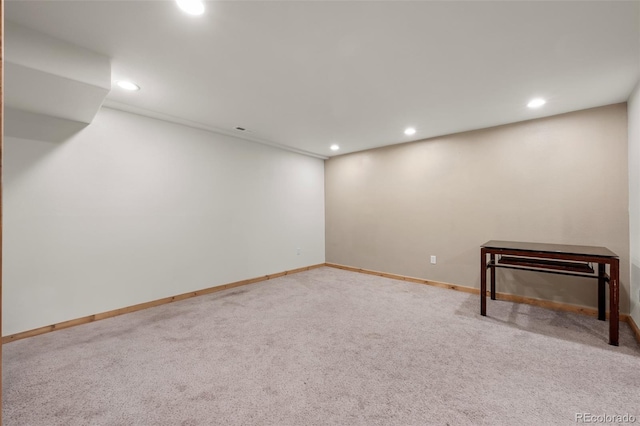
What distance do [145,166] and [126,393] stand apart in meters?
2.41

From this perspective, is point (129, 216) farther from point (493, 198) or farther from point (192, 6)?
point (493, 198)

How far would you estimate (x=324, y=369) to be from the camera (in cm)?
206

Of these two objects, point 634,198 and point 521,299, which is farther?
point 521,299

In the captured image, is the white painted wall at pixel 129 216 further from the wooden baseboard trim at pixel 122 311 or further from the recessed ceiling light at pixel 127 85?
the recessed ceiling light at pixel 127 85

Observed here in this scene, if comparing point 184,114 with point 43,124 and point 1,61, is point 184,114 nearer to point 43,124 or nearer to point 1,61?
point 43,124

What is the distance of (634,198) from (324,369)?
3240 mm

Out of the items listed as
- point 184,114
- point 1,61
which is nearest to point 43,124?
point 184,114

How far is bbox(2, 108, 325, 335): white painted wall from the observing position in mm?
2625

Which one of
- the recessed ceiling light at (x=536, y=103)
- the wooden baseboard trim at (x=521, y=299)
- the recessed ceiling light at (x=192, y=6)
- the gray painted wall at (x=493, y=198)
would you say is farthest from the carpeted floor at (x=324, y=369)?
the recessed ceiling light at (x=192, y=6)

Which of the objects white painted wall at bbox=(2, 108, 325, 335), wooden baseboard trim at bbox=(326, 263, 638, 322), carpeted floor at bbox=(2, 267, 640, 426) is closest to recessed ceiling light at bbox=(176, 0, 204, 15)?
white painted wall at bbox=(2, 108, 325, 335)

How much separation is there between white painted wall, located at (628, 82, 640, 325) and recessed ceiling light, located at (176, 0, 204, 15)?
357 cm

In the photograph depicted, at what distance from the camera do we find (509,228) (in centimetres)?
356

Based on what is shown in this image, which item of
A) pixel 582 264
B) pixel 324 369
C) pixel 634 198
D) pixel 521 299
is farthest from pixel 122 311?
pixel 634 198

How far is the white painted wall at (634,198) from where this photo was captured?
253 cm
